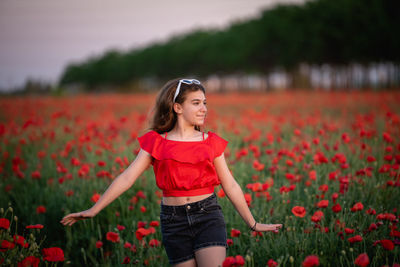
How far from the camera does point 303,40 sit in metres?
30.8

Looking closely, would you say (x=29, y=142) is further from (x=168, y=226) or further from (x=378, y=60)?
(x=378, y=60)

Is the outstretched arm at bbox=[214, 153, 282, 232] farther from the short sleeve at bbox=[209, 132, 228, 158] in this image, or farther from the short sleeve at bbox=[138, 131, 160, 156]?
the short sleeve at bbox=[138, 131, 160, 156]

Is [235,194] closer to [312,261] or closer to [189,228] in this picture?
[189,228]

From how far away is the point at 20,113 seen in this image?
1009 centimetres

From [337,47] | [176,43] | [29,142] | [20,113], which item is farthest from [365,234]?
[176,43]

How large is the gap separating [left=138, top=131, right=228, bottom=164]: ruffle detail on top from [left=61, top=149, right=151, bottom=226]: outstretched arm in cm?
8

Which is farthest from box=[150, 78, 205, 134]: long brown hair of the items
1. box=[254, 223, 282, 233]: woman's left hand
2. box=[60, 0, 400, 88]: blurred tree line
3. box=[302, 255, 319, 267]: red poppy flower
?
box=[60, 0, 400, 88]: blurred tree line

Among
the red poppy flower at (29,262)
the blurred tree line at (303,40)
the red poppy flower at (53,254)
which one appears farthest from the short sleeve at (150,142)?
the blurred tree line at (303,40)

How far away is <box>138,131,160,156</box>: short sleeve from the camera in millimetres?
2311

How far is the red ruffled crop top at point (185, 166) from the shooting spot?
223cm

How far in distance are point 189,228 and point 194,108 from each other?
0.83m

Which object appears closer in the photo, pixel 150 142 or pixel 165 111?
pixel 150 142

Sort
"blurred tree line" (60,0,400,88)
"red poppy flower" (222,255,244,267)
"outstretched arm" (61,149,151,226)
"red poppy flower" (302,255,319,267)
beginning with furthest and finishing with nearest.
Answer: "blurred tree line" (60,0,400,88) → "outstretched arm" (61,149,151,226) → "red poppy flower" (222,255,244,267) → "red poppy flower" (302,255,319,267)

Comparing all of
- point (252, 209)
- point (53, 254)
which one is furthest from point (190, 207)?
point (252, 209)
